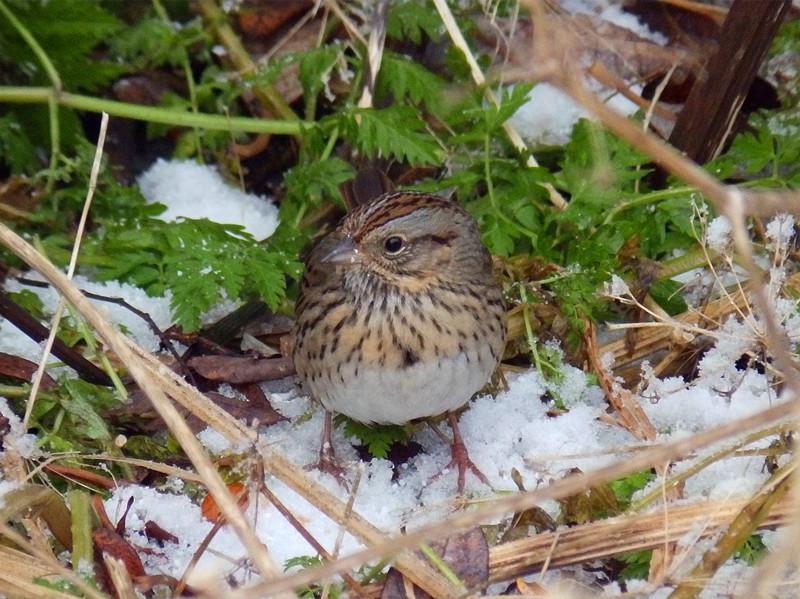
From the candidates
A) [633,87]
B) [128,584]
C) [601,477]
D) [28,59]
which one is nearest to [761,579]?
[601,477]

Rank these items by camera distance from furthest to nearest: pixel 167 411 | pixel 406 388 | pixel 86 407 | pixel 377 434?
pixel 377 434, pixel 86 407, pixel 406 388, pixel 167 411

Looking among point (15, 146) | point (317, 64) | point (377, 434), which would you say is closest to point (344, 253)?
point (377, 434)

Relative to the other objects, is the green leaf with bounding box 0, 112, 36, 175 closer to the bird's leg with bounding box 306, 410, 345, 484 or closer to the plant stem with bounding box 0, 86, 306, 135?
the plant stem with bounding box 0, 86, 306, 135

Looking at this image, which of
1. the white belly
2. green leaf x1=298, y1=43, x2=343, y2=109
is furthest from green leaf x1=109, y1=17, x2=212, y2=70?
the white belly

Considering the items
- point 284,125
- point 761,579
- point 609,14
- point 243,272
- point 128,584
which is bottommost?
point 761,579

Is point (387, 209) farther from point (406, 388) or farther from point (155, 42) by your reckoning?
point (155, 42)

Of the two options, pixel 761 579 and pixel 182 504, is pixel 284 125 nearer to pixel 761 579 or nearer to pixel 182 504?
pixel 182 504
